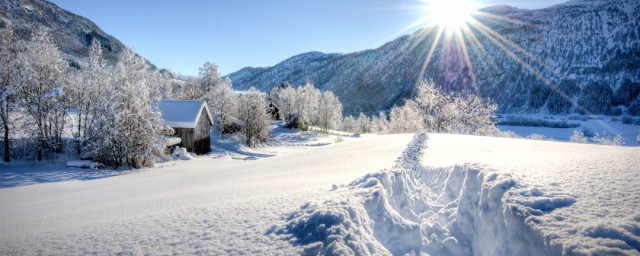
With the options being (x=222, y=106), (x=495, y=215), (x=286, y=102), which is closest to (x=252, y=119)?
(x=222, y=106)

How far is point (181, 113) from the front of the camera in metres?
27.0

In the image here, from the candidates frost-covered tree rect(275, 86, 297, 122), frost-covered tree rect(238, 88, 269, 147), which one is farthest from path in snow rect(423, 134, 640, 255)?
frost-covered tree rect(275, 86, 297, 122)

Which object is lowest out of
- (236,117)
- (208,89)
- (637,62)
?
(236,117)

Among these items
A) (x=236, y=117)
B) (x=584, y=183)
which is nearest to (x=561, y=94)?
(x=236, y=117)

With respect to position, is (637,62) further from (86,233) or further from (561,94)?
(86,233)

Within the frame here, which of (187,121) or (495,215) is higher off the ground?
(187,121)

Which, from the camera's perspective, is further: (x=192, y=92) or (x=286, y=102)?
(x=286, y=102)

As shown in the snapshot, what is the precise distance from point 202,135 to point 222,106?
52.9ft

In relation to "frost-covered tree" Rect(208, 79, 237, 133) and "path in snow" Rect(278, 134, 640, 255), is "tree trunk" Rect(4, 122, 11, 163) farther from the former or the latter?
"frost-covered tree" Rect(208, 79, 237, 133)

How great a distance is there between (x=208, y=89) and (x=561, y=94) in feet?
465

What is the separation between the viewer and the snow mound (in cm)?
375

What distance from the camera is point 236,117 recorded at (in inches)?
1750

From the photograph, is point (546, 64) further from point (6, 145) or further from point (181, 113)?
point (6, 145)

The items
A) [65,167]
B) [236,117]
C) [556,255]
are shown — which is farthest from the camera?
[236,117]
